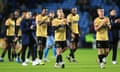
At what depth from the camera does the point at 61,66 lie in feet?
64.5

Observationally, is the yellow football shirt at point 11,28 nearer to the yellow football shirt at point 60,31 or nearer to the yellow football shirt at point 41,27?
the yellow football shirt at point 41,27

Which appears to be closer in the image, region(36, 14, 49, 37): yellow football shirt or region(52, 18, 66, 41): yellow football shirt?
region(52, 18, 66, 41): yellow football shirt

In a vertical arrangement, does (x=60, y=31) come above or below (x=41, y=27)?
below

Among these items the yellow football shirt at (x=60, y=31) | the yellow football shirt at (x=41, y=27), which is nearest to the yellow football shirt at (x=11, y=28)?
the yellow football shirt at (x=41, y=27)

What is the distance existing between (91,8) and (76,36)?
17.6 metres

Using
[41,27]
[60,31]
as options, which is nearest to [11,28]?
[41,27]

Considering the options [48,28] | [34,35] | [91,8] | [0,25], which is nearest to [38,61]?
[34,35]

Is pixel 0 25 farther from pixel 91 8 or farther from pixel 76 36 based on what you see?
pixel 76 36

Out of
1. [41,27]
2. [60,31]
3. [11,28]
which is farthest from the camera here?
[11,28]

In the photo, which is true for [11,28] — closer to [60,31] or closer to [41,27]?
[41,27]

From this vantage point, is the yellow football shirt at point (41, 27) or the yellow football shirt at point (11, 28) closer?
the yellow football shirt at point (41, 27)

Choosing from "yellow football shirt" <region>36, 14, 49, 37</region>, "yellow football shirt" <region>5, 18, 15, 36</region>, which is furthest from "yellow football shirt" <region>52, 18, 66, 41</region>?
"yellow football shirt" <region>5, 18, 15, 36</region>

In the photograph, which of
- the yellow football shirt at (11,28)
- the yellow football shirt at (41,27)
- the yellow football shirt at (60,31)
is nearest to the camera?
the yellow football shirt at (60,31)

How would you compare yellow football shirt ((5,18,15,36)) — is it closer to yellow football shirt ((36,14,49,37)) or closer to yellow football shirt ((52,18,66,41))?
yellow football shirt ((36,14,49,37))
